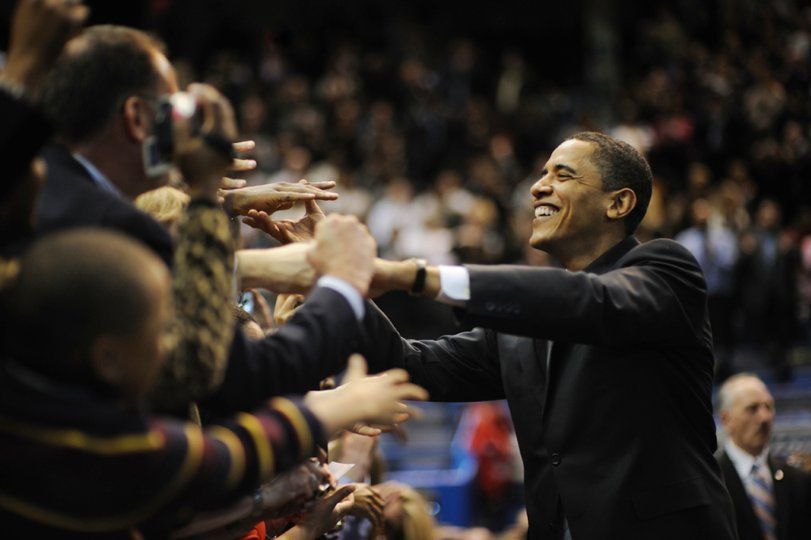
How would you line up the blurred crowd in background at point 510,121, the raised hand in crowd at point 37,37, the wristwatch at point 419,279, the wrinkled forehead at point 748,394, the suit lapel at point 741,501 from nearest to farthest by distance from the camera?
1. the raised hand in crowd at point 37,37
2. the wristwatch at point 419,279
3. the suit lapel at point 741,501
4. the wrinkled forehead at point 748,394
5. the blurred crowd in background at point 510,121

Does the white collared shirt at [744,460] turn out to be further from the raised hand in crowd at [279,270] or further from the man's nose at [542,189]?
the raised hand in crowd at [279,270]

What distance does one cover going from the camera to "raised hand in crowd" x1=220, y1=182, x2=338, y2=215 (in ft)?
11.0

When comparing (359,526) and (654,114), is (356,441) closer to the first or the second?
(359,526)

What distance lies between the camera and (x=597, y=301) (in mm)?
2994

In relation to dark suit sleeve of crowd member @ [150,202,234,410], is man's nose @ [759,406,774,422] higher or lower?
lower

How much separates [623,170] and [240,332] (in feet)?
5.78

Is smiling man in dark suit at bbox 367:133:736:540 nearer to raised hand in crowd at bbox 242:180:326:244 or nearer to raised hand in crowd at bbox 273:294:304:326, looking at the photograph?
raised hand in crowd at bbox 242:180:326:244

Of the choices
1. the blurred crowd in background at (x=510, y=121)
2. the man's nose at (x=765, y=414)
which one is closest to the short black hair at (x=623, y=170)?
the man's nose at (x=765, y=414)

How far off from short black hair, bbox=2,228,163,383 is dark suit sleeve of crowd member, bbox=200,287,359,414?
499mm

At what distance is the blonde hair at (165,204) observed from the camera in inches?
127

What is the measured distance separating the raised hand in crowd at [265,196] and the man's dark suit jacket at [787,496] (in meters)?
3.05

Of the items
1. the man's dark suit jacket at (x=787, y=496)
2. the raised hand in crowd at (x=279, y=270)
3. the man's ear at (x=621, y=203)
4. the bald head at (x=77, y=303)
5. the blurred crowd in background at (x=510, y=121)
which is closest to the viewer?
the bald head at (x=77, y=303)

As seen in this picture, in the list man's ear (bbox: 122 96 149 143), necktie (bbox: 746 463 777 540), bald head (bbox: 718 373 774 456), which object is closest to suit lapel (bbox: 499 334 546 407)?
man's ear (bbox: 122 96 149 143)

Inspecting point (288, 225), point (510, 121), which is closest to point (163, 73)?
point (288, 225)
